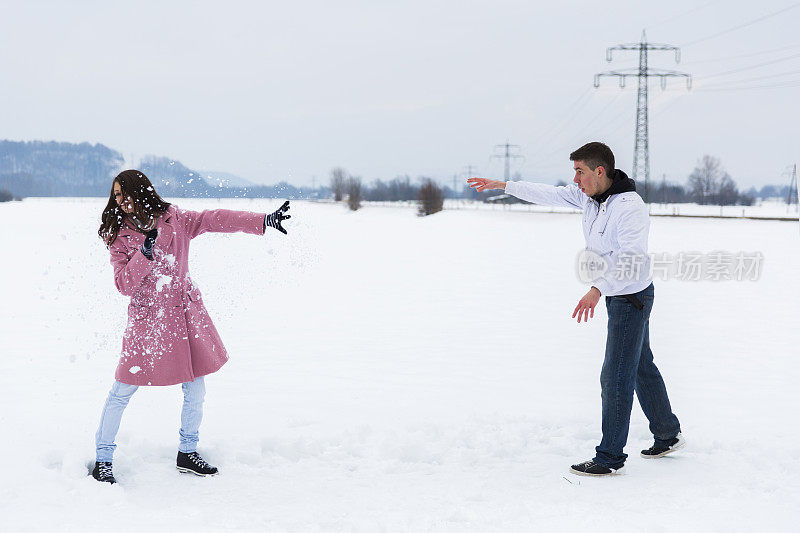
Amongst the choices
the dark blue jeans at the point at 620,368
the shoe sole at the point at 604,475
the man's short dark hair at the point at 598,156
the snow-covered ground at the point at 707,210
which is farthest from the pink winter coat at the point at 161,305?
the snow-covered ground at the point at 707,210

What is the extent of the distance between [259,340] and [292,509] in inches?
→ 219

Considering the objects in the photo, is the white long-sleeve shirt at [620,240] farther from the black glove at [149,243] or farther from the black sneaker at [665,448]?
the black glove at [149,243]

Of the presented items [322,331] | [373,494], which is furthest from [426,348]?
[373,494]

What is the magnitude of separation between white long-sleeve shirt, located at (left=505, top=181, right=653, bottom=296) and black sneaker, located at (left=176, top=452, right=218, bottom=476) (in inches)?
108

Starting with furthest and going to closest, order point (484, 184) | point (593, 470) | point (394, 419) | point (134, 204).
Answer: point (394, 419), point (484, 184), point (593, 470), point (134, 204)

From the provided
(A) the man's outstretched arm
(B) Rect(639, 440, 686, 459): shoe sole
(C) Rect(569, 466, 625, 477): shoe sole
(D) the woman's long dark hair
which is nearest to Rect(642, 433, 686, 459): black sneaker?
(B) Rect(639, 440, 686, 459): shoe sole

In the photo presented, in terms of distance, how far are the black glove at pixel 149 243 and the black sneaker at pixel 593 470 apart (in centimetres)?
300

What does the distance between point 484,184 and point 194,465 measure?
2.85m

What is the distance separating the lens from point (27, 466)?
13.5ft

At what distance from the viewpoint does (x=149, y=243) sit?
4012mm

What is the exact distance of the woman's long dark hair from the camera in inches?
156

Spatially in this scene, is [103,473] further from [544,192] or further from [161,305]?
[544,192]

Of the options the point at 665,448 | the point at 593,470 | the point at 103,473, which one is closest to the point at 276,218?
the point at 103,473

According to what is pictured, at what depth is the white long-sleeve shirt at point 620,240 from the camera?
403 cm
